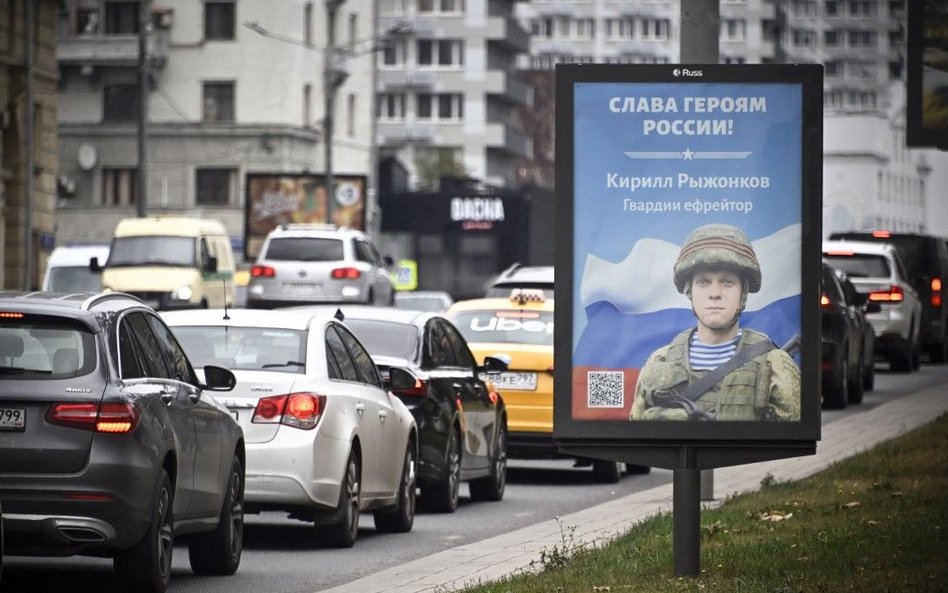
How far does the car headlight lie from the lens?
39.8m

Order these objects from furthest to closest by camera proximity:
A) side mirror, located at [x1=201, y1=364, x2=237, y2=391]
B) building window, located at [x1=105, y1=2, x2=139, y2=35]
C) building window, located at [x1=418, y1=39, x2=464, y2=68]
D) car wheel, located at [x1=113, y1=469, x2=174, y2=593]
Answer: building window, located at [x1=418, y1=39, x2=464, y2=68]
building window, located at [x1=105, y1=2, x2=139, y2=35]
side mirror, located at [x1=201, y1=364, x2=237, y2=391]
car wheel, located at [x1=113, y1=469, x2=174, y2=593]

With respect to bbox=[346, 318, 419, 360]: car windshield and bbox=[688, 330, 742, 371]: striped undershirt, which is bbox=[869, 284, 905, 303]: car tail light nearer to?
bbox=[346, 318, 419, 360]: car windshield

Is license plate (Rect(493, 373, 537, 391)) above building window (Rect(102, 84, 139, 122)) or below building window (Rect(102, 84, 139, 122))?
below

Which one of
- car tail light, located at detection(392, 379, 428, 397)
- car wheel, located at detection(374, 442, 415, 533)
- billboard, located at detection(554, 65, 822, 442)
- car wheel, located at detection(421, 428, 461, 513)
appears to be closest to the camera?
billboard, located at detection(554, 65, 822, 442)

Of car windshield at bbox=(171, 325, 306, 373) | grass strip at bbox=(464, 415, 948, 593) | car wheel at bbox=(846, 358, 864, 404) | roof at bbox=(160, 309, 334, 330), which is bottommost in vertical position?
grass strip at bbox=(464, 415, 948, 593)

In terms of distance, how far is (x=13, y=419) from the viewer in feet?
35.2

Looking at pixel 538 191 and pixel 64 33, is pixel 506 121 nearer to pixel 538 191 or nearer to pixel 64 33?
pixel 64 33

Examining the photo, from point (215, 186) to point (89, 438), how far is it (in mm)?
75142

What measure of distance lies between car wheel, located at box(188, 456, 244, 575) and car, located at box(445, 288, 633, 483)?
6759 millimetres

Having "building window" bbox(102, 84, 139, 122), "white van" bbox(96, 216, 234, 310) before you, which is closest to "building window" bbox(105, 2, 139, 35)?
"building window" bbox(102, 84, 139, 122)

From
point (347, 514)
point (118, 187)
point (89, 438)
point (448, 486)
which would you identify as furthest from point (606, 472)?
point (118, 187)

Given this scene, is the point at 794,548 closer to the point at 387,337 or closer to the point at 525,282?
the point at 387,337

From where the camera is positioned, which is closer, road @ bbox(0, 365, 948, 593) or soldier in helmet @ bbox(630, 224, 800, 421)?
soldier in helmet @ bbox(630, 224, 800, 421)

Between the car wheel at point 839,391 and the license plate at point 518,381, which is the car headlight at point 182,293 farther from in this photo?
the license plate at point 518,381
